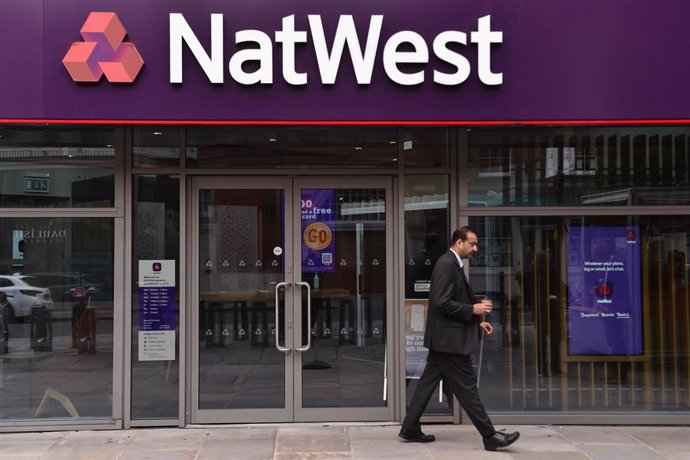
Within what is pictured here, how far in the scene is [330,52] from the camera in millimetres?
6586

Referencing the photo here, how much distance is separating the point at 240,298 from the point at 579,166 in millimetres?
3722

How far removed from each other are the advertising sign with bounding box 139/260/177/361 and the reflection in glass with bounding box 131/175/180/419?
41 millimetres

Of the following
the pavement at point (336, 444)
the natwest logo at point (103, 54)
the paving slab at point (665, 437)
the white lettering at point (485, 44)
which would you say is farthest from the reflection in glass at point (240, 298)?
the paving slab at point (665, 437)

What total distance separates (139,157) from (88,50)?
1.20 m

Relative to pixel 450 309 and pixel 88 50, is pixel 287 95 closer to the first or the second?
pixel 88 50

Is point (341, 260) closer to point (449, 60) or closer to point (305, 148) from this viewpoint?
point (305, 148)

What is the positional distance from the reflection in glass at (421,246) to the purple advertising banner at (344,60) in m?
0.94

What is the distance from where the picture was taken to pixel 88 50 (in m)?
6.47

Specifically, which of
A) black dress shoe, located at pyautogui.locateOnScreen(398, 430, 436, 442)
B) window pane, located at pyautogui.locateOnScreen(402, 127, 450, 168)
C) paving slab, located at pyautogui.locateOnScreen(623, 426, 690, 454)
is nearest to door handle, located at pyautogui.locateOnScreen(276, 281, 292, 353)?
black dress shoe, located at pyautogui.locateOnScreen(398, 430, 436, 442)

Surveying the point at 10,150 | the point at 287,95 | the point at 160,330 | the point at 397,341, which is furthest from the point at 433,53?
the point at 10,150

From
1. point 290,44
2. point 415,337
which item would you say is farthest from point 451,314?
point 290,44

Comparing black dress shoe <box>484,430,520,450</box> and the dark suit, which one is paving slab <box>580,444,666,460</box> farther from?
the dark suit

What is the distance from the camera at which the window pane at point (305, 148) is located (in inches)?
288

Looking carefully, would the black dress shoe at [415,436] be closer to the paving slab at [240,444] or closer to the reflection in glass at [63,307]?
the paving slab at [240,444]
